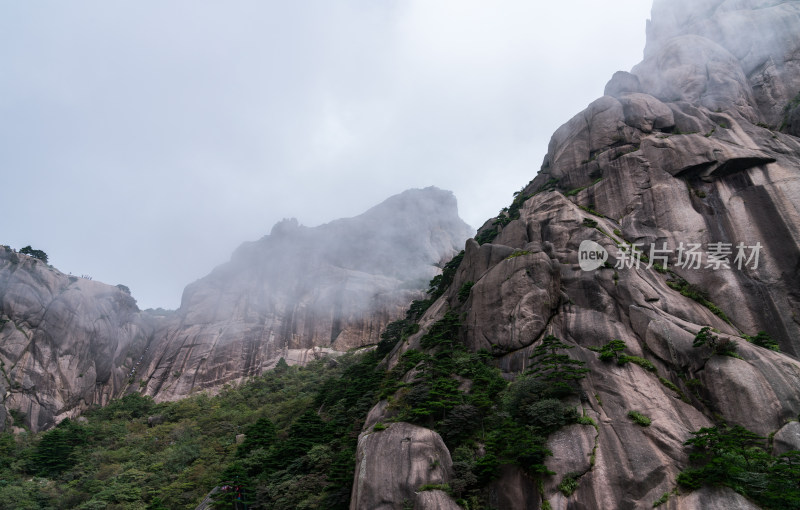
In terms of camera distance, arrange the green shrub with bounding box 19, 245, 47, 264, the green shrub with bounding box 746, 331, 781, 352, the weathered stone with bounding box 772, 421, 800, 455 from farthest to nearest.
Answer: the green shrub with bounding box 19, 245, 47, 264 → the green shrub with bounding box 746, 331, 781, 352 → the weathered stone with bounding box 772, 421, 800, 455

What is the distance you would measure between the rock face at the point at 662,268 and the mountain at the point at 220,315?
4119 cm

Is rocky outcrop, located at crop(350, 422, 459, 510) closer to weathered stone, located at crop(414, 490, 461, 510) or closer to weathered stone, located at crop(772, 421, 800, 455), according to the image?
weathered stone, located at crop(414, 490, 461, 510)

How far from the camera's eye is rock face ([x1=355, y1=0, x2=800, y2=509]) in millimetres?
19969

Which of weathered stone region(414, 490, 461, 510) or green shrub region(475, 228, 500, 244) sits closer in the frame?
weathered stone region(414, 490, 461, 510)

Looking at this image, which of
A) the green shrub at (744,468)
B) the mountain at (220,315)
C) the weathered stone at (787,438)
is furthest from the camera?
the mountain at (220,315)

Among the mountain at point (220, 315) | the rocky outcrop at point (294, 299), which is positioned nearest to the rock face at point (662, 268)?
the rocky outcrop at point (294, 299)

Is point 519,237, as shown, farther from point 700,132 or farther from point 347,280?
point 347,280

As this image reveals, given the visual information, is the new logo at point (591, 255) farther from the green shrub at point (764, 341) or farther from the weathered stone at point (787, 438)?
the weathered stone at point (787, 438)

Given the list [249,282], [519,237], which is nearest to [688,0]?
[519,237]

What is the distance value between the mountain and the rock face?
41.2 metres

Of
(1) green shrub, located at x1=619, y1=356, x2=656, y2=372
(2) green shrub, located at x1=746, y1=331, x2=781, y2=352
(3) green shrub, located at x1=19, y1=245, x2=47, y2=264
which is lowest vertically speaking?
(1) green shrub, located at x1=619, y1=356, x2=656, y2=372

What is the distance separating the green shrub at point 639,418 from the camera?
2032cm

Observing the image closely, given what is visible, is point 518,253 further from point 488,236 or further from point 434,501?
point 434,501

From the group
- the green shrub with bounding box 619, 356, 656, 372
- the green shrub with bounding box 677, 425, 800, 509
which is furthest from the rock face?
the green shrub with bounding box 677, 425, 800, 509
